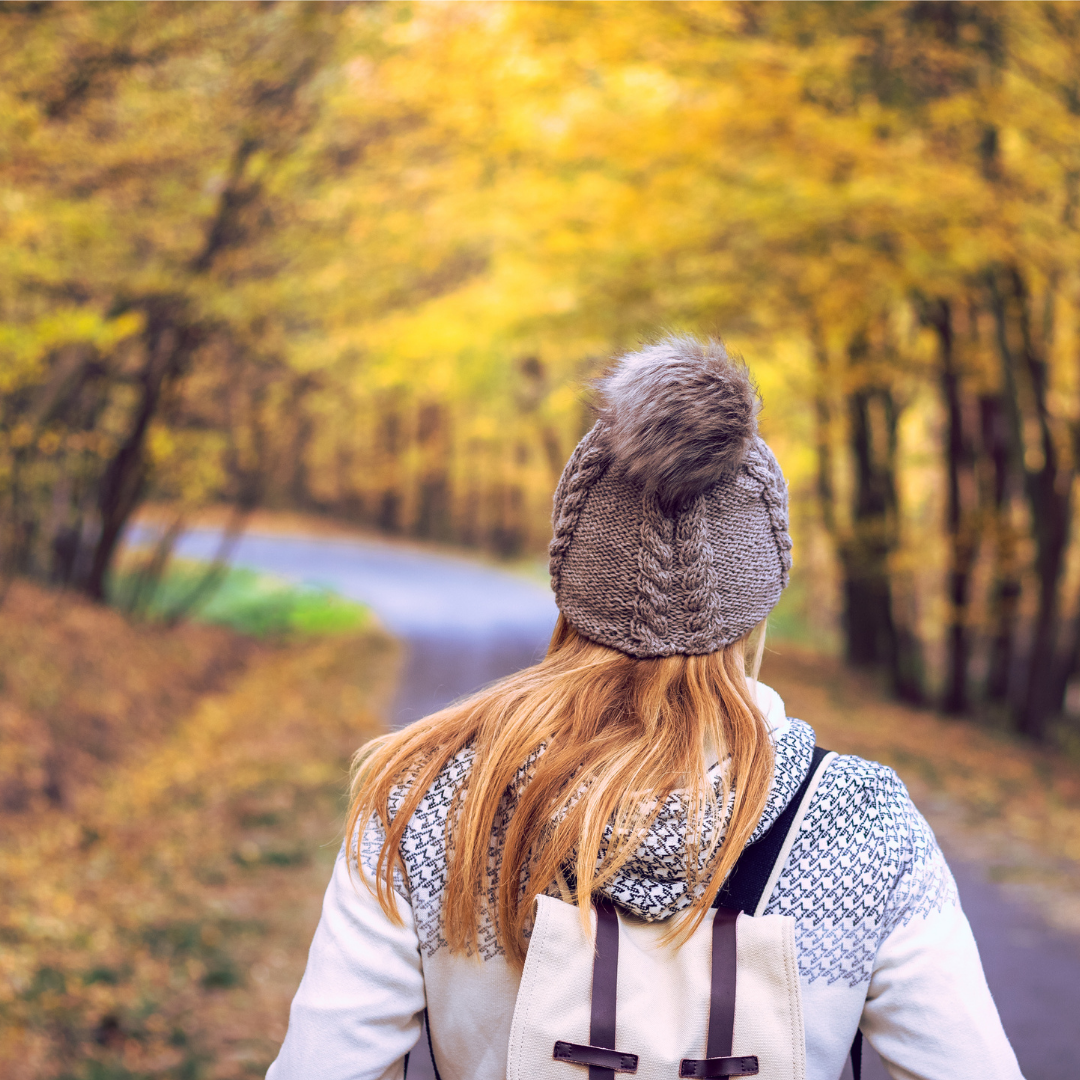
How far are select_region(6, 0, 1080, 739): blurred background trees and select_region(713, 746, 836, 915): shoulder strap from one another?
2.39 meters

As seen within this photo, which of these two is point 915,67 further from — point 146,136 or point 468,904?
point 468,904

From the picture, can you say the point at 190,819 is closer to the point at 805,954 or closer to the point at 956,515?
the point at 805,954

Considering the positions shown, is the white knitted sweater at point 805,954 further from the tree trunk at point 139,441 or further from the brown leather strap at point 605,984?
the tree trunk at point 139,441

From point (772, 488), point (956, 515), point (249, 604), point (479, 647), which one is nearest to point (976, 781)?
point (956, 515)

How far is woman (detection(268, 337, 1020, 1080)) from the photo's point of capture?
1.26m

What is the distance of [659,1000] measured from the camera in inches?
48.6

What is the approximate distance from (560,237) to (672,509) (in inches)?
349

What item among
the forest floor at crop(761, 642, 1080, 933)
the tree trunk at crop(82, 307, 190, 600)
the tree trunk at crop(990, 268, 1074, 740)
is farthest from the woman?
the tree trunk at crop(82, 307, 190, 600)

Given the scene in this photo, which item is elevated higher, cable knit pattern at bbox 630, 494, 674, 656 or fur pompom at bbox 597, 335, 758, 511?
fur pompom at bbox 597, 335, 758, 511

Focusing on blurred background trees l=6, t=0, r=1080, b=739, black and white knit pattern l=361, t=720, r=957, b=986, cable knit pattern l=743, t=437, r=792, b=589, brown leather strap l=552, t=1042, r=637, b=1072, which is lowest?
brown leather strap l=552, t=1042, r=637, b=1072

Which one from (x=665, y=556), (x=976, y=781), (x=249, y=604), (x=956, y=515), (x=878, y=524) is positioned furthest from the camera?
(x=249, y=604)

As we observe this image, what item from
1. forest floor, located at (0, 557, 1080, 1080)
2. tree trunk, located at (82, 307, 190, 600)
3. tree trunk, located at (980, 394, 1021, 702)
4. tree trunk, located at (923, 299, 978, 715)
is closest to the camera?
forest floor, located at (0, 557, 1080, 1080)

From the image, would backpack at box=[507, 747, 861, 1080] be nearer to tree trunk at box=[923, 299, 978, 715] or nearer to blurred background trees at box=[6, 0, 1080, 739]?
blurred background trees at box=[6, 0, 1080, 739]

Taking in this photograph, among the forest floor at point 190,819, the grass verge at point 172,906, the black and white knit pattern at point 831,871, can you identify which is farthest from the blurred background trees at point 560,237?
the grass verge at point 172,906
